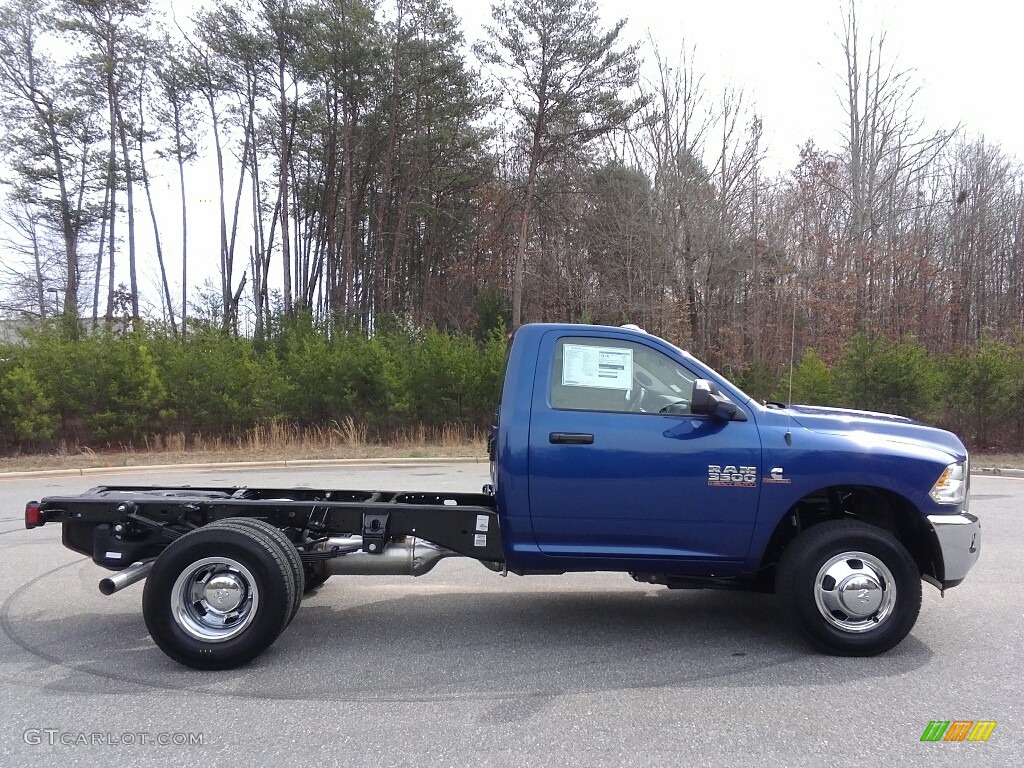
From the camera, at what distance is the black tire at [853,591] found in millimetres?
4441

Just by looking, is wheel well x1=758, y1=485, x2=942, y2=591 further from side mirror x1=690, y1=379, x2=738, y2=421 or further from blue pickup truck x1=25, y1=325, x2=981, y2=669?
side mirror x1=690, y1=379, x2=738, y2=421

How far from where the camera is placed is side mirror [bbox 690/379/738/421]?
4348 millimetres

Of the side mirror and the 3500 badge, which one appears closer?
the side mirror

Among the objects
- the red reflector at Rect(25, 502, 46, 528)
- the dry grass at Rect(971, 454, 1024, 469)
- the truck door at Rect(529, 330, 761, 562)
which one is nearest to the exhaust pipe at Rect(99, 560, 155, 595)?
the red reflector at Rect(25, 502, 46, 528)

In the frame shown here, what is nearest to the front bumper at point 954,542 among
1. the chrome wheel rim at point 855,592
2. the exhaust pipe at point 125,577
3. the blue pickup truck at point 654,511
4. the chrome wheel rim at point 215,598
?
the blue pickup truck at point 654,511

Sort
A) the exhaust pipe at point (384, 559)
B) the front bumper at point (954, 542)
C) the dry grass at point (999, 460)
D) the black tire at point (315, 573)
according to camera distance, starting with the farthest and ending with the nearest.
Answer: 1. the dry grass at point (999, 460)
2. the black tire at point (315, 573)
3. the exhaust pipe at point (384, 559)
4. the front bumper at point (954, 542)

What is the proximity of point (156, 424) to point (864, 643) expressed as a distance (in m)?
19.3

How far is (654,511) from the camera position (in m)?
4.51

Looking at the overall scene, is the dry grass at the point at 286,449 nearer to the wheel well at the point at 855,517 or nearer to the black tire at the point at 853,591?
the wheel well at the point at 855,517

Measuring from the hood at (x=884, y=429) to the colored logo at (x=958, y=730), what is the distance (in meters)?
1.60

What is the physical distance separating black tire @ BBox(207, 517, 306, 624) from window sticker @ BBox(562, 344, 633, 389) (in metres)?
1.98

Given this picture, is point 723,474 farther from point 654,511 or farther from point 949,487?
point 949,487

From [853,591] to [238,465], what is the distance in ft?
46.8

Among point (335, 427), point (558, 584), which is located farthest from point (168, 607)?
point (335, 427)
